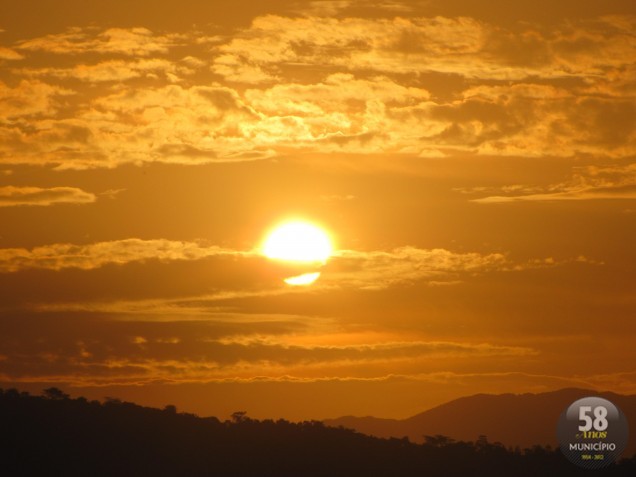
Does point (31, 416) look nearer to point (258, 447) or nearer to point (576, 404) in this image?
point (258, 447)

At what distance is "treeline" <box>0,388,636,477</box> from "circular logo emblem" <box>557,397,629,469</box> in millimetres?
20031

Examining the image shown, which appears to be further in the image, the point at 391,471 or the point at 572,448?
the point at 391,471

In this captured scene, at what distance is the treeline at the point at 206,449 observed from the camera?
411 ft

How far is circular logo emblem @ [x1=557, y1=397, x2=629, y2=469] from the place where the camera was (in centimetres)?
11525

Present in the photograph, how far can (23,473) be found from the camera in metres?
118

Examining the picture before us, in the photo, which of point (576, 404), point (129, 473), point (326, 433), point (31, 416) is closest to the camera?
point (576, 404)

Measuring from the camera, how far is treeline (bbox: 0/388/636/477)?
12512 centimetres

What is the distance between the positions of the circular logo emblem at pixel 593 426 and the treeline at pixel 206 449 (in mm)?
20031

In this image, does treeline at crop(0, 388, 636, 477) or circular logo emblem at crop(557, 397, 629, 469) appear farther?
treeline at crop(0, 388, 636, 477)

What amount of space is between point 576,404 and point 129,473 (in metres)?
42.9

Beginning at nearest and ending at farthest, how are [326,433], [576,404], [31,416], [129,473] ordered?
[576,404]
[129,473]
[31,416]
[326,433]

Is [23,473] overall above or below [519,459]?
below

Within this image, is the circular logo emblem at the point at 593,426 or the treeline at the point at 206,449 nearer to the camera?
the circular logo emblem at the point at 593,426

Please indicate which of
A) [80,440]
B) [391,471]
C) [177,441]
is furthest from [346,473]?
[80,440]
